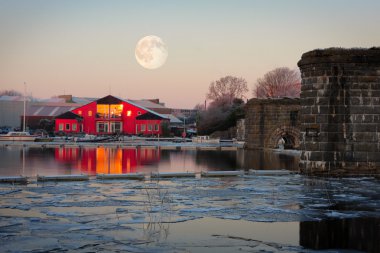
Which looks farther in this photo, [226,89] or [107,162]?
[226,89]

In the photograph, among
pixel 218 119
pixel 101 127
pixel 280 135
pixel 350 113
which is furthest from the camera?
pixel 101 127

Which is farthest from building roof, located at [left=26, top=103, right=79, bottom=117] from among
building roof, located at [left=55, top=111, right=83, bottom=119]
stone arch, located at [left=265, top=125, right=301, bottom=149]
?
stone arch, located at [left=265, top=125, right=301, bottom=149]

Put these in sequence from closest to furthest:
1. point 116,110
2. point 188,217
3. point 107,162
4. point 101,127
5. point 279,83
Answer: point 188,217
point 107,162
point 116,110
point 101,127
point 279,83

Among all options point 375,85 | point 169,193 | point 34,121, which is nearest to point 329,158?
point 375,85

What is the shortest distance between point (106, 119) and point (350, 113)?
251 ft

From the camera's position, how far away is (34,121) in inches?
4552

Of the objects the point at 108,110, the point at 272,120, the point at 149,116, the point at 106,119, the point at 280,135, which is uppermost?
the point at 108,110

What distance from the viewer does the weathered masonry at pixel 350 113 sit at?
22.0 meters

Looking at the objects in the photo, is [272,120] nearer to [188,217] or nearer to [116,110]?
[188,217]

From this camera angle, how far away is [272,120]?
4656cm

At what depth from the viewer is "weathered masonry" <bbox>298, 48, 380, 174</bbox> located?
2205 centimetres

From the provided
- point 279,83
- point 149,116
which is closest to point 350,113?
point 149,116

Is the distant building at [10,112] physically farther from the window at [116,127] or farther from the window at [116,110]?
the window at [116,110]

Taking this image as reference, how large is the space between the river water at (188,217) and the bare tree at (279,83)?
297 feet
